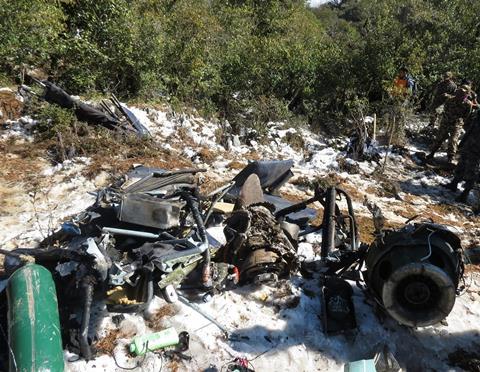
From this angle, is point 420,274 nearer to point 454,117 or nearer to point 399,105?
point 454,117

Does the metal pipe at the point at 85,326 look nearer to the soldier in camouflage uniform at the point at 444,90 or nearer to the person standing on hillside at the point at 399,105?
the person standing on hillside at the point at 399,105

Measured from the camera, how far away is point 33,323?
2.89m

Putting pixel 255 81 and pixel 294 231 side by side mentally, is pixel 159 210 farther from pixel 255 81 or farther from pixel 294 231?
pixel 255 81

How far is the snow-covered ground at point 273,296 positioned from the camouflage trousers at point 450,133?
1073 millimetres

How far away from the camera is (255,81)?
402 inches

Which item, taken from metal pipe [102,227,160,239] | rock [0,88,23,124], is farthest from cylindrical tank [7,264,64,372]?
rock [0,88,23,124]

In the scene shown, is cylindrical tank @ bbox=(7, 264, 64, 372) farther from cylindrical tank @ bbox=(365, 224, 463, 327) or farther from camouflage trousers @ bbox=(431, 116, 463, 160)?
camouflage trousers @ bbox=(431, 116, 463, 160)

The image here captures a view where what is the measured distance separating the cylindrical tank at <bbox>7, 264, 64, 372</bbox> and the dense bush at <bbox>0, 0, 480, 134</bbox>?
238 inches

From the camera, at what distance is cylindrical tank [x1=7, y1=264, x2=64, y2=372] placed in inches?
108

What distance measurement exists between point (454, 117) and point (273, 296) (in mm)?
6544

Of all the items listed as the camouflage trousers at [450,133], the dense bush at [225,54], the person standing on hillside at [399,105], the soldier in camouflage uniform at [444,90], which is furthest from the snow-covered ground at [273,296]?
the soldier in camouflage uniform at [444,90]

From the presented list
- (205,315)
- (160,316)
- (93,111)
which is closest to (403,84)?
(93,111)

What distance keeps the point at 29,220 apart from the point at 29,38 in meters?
4.47

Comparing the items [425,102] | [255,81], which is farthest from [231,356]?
[425,102]
